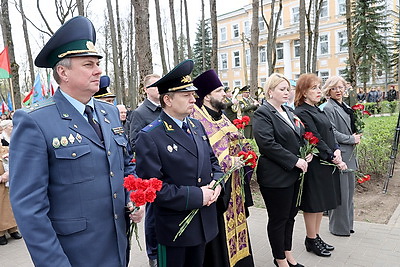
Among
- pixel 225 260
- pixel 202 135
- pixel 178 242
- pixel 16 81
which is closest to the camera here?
pixel 178 242

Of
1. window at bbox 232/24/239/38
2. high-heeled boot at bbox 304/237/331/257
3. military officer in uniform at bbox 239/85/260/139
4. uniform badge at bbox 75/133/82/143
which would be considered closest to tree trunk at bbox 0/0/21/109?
military officer in uniform at bbox 239/85/260/139

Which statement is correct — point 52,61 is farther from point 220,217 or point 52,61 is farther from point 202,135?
point 220,217

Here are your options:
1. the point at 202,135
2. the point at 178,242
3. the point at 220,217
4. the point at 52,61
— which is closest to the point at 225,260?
the point at 220,217

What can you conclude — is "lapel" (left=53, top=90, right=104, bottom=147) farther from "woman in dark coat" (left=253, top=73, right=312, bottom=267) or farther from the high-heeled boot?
the high-heeled boot

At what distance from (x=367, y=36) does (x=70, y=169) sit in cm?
3407

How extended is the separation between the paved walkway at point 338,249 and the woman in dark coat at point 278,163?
541 mm

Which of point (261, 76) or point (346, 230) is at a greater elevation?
point (261, 76)

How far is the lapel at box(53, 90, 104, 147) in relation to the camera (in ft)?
6.37

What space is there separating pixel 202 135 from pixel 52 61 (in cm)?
134

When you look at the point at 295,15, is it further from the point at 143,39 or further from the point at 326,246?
the point at 326,246

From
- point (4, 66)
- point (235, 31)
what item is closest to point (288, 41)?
point (235, 31)

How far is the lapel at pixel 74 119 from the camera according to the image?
1.94m

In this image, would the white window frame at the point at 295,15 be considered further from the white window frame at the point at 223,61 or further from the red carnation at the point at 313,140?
the red carnation at the point at 313,140

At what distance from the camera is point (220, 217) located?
3.22m
